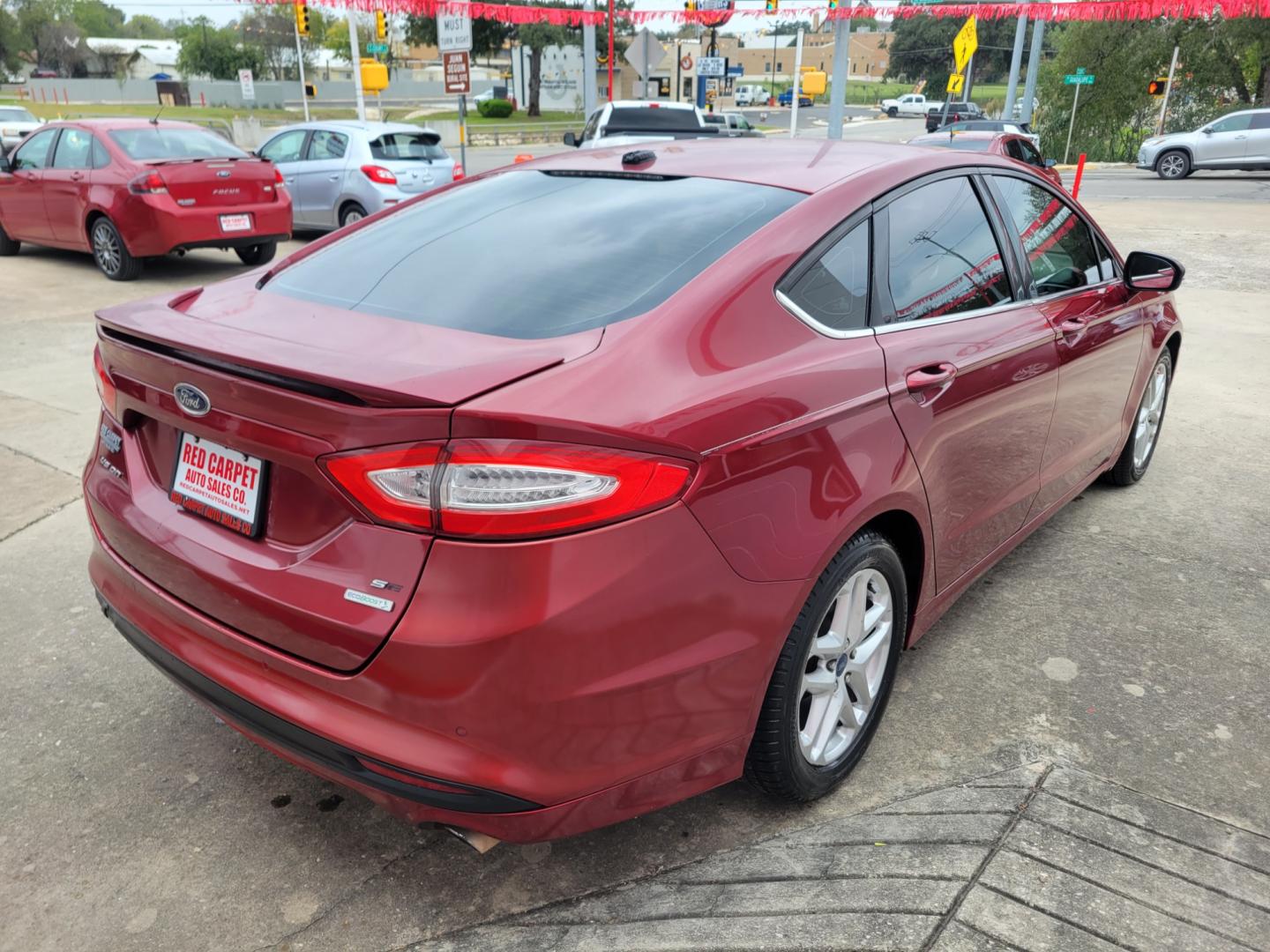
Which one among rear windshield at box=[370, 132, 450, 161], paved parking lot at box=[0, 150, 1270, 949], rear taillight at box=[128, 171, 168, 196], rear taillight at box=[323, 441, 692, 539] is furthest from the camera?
rear windshield at box=[370, 132, 450, 161]

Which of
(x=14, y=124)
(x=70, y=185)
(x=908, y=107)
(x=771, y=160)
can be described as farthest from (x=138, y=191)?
(x=908, y=107)

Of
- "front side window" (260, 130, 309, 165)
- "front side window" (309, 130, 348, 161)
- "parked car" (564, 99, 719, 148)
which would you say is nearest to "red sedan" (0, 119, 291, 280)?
"front side window" (309, 130, 348, 161)

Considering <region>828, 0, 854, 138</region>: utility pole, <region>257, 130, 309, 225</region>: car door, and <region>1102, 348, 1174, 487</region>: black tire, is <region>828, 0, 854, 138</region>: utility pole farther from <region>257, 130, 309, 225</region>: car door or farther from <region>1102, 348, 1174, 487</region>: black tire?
<region>1102, 348, 1174, 487</region>: black tire

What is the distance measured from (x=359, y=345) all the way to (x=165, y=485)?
0.66m

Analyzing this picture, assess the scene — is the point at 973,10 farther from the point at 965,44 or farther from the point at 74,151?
the point at 74,151

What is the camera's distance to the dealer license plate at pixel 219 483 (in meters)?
2.04

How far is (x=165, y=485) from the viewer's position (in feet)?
7.53

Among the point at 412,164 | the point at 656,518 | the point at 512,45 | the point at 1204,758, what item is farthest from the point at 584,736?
the point at 512,45

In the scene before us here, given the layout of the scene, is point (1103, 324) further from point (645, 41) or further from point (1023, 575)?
point (645, 41)

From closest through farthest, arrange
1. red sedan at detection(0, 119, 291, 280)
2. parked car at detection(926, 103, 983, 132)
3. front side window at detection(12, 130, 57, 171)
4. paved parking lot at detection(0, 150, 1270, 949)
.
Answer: paved parking lot at detection(0, 150, 1270, 949) < red sedan at detection(0, 119, 291, 280) < front side window at detection(12, 130, 57, 171) < parked car at detection(926, 103, 983, 132)

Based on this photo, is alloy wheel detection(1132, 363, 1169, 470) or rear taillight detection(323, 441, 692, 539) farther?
alloy wheel detection(1132, 363, 1169, 470)

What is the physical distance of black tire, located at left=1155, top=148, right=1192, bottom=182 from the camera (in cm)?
2542

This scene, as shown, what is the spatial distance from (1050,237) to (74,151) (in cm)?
989

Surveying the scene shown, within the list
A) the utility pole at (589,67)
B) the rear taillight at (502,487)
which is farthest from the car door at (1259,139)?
the rear taillight at (502,487)
